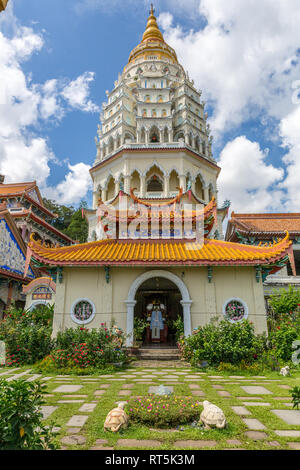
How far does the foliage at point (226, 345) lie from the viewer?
898cm

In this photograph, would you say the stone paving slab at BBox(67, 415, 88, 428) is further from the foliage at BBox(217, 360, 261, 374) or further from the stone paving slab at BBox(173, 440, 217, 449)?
the foliage at BBox(217, 360, 261, 374)

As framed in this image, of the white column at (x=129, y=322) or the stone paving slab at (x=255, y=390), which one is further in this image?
the white column at (x=129, y=322)

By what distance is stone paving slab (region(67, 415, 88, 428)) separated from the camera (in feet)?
14.3

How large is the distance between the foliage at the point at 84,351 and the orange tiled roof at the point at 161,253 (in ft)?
8.31

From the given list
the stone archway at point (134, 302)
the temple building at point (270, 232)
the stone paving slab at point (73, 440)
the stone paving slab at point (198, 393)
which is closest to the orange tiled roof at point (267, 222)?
the temple building at point (270, 232)

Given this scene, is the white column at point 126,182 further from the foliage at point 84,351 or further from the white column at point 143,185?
the foliage at point 84,351

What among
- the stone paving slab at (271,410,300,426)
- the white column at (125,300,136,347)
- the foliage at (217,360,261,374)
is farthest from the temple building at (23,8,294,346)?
the stone paving slab at (271,410,300,426)

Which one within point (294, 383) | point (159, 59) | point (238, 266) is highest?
point (159, 59)

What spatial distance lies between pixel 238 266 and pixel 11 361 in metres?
8.67

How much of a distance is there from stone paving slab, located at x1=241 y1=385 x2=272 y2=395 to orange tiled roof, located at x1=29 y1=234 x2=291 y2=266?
4507mm

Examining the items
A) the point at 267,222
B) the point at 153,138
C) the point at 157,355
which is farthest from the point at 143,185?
the point at 157,355
